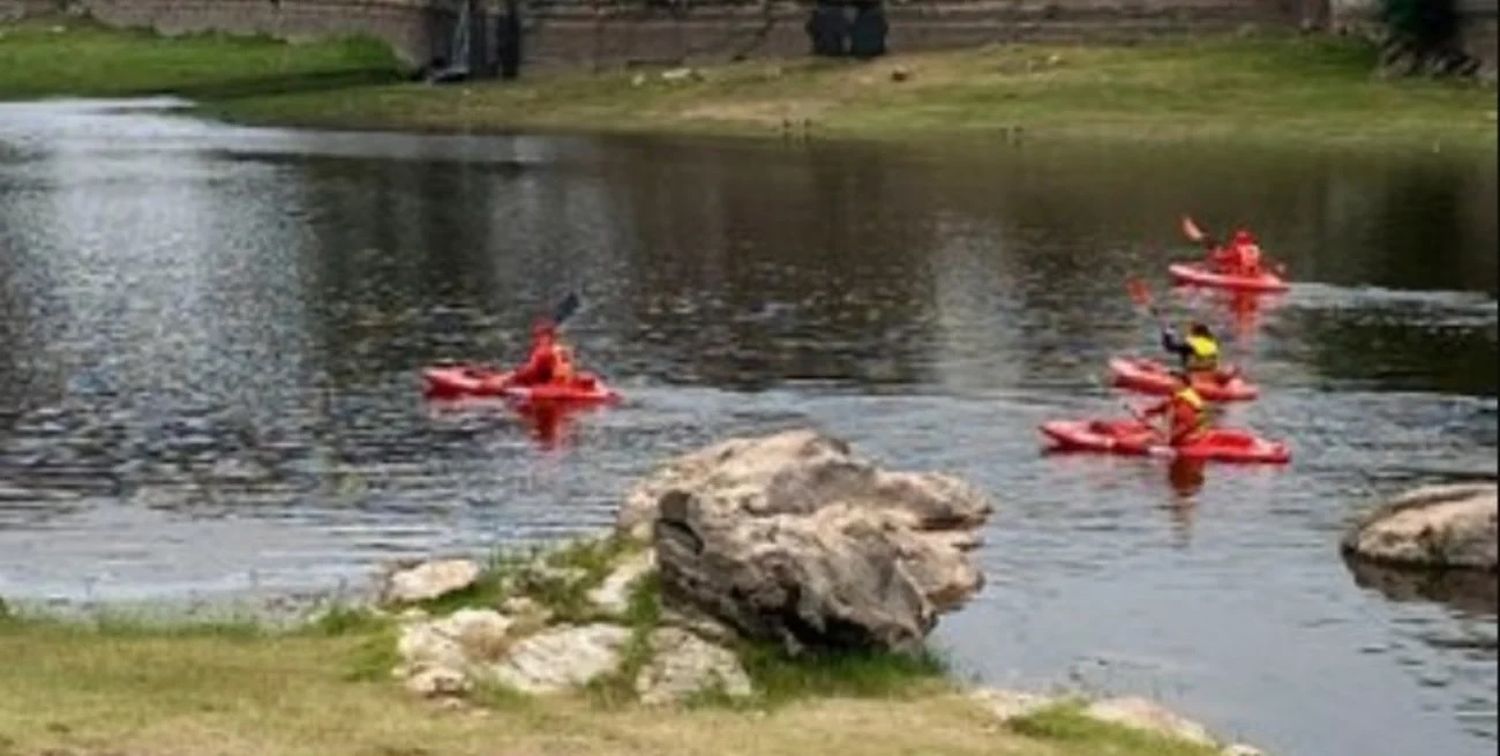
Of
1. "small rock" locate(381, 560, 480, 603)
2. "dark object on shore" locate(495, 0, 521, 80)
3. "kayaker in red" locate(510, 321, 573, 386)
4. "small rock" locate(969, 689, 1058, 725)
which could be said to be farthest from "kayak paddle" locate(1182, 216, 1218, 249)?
"dark object on shore" locate(495, 0, 521, 80)

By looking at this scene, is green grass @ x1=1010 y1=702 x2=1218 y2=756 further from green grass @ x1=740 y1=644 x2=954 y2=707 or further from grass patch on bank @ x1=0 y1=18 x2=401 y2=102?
grass patch on bank @ x1=0 y1=18 x2=401 y2=102

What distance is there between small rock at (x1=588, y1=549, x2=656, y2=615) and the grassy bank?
6.52ft

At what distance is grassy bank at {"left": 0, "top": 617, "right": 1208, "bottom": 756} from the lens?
72.2 ft

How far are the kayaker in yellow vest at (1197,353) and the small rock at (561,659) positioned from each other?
1034 inches

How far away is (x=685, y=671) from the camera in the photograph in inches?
1014

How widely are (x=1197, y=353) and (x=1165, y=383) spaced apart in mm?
2470

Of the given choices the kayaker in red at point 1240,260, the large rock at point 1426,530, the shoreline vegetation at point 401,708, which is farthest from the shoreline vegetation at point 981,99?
the shoreline vegetation at point 401,708

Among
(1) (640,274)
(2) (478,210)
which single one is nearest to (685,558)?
(1) (640,274)

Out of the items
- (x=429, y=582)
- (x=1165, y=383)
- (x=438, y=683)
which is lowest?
(x=1165, y=383)

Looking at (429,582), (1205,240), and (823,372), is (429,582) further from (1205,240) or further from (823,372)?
(1205,240)

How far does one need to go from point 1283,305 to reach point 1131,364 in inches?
480

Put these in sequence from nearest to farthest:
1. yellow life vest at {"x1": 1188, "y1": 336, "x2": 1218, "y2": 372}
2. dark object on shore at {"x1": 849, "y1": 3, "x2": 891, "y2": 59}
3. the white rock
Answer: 1. yellow life vest at {"x1": 1188, "y1": 336, "x2": 1218, "y2": 372}
2. the white rock
3. dark object on shore at {"x1": 849, "y1": 3, "x2": 891, "y2": 59}

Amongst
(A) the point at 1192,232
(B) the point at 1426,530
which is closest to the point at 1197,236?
(A) the point at 1192,232

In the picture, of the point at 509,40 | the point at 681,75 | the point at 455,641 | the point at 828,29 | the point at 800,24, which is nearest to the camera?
the point at 455,641
